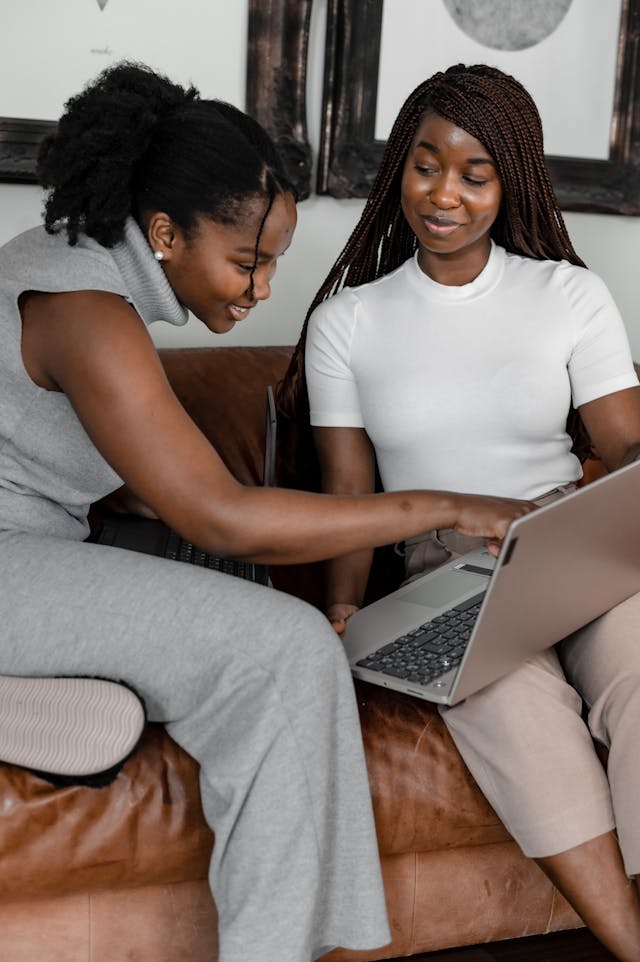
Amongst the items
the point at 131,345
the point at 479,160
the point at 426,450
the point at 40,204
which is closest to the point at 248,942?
the point at 131,345

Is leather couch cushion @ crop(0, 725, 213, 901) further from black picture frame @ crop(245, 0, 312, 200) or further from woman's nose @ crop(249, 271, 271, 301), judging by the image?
black picture frame @ crop(245, 0, 312, 200)

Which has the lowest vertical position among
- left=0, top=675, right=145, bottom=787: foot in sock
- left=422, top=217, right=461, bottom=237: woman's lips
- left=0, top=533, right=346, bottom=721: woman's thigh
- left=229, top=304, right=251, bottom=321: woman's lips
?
left=0, top=675, right=145, bottom=787: foot in sock

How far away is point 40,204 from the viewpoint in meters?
2.04

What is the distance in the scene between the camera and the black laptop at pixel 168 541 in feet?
5.14

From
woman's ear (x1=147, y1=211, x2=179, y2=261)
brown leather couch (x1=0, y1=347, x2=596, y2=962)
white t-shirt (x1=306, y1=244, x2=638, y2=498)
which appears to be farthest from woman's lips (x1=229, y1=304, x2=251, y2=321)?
brown leather couch (x1=0, y1=347, x2=596, y2=962)

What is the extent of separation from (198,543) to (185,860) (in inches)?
14.7

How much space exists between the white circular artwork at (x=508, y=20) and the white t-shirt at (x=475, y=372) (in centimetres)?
71

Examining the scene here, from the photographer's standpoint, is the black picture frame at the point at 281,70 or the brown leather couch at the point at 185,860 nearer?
the brown leather couch at the point at 185,860

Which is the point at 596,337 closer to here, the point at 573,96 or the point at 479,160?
the point at 479,160

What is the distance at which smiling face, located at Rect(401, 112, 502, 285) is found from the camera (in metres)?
1.63

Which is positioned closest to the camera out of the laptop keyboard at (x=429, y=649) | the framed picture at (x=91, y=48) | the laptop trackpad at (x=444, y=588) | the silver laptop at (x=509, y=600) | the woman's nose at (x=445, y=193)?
the silver laptop at (x=509, y=600)

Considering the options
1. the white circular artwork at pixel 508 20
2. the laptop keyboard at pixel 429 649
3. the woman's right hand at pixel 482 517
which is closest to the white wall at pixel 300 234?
the white circular artwork at pixel 508 20

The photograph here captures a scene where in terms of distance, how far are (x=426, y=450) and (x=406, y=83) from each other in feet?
2.82

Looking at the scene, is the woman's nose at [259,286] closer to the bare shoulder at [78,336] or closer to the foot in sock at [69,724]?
the bare shoulder at [78,336]
